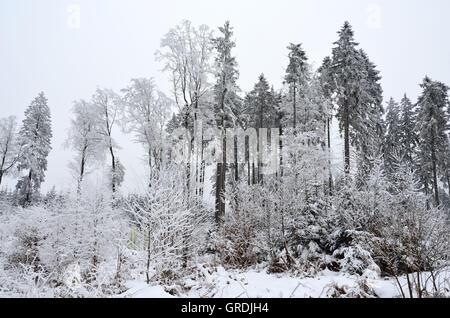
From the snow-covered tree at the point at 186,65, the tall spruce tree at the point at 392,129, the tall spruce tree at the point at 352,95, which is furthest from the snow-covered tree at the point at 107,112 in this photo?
the tall spruce tree at the point at 392,129

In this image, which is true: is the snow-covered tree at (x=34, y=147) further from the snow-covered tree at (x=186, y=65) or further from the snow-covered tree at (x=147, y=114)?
the snow-covered tree at (x=186, y=65)

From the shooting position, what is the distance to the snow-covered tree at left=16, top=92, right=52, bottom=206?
71.5ft

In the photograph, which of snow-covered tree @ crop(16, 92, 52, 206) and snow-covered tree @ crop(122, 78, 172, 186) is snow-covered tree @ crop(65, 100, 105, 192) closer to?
snow-covered tree @ crop(122, 78, 172, 186)

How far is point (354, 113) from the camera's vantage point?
57.2 ft

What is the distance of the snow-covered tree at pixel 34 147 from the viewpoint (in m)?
21.8

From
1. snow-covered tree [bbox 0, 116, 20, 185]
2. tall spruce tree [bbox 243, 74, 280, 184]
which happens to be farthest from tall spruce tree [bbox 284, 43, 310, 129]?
snow-covered tree [bbox 0, 116, 20, 185]

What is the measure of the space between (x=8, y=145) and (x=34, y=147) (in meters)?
1.89

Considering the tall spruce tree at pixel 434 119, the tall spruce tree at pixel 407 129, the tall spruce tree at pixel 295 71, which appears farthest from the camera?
the tall spruce tree at pixel 407 129

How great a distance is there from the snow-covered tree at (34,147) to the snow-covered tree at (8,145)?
0.56 metres

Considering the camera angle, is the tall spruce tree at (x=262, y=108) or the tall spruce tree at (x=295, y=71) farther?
the tall spruce tree at (x=262, y=108)

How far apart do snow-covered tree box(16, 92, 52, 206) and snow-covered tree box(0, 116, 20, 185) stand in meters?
0.56

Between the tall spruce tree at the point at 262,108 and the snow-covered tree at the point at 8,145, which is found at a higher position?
the tall spruce tree at the point at 262,108
